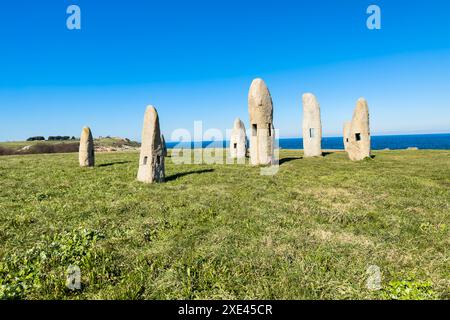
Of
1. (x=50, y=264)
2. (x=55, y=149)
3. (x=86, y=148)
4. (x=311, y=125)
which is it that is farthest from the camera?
(x=55, y=149)

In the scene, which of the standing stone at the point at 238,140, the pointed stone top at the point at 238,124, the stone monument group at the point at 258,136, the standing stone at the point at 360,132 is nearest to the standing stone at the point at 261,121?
the stone monument group at the point at 258,136

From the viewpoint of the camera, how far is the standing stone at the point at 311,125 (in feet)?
90.8

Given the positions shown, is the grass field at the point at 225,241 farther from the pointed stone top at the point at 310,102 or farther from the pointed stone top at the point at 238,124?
the pointed stone top at the point at 238,124

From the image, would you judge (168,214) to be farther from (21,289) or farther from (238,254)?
(21,289)

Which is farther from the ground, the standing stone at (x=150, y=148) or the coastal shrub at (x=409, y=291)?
the standing stone at (x=150, y=148)

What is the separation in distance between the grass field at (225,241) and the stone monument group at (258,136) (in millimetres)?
2298

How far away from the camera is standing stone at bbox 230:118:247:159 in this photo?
29406 mm

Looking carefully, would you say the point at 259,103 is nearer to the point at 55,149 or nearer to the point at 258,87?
the point at 258,87

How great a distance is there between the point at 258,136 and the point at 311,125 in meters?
8.85

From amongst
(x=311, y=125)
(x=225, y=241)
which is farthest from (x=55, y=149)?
(x=225, y=241)

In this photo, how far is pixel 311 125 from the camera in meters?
27.7

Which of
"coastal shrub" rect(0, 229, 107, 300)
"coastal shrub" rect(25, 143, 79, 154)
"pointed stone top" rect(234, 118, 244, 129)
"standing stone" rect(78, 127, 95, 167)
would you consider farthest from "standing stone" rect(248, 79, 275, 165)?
"coastal shrub" rect(25, 143, 79, 154)

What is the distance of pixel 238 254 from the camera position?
6.09m
